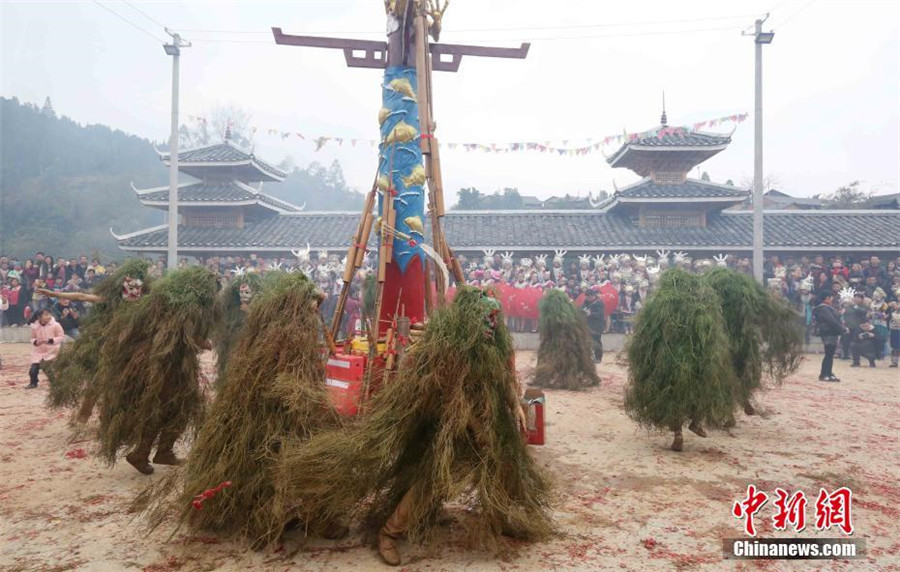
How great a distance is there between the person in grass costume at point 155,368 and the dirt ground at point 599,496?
1.73ft

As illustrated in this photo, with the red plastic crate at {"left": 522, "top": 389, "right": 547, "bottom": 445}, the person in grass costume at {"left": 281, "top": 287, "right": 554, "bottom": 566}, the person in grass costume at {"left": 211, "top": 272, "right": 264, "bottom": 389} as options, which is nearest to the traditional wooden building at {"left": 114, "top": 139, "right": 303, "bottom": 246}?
the person in grass costume at {"left": 211, "top": 272, "right": 264, "bottom": 389}

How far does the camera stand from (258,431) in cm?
398

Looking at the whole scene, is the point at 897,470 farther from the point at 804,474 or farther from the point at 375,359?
the point at 375,359

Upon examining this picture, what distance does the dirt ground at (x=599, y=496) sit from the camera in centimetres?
389

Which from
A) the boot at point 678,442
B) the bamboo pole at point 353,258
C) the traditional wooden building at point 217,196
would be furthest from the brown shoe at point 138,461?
the traditional wooden building at point 217,196

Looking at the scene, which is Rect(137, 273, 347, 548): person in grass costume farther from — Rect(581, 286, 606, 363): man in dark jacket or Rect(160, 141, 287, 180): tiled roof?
Rect(160, 141, 287, 180): tiled roof

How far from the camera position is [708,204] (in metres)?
20.9

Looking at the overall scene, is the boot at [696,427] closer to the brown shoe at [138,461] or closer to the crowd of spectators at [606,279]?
the brown shoe at [138,461]

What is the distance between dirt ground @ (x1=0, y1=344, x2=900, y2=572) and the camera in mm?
3895

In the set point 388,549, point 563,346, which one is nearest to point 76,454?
point 388,549

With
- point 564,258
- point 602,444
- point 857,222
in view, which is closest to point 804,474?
point 602,444

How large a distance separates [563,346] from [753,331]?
379 cm

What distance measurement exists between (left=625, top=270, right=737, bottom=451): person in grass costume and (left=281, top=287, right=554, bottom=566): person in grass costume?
2839mm

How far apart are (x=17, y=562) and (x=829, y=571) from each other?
17.5ft
